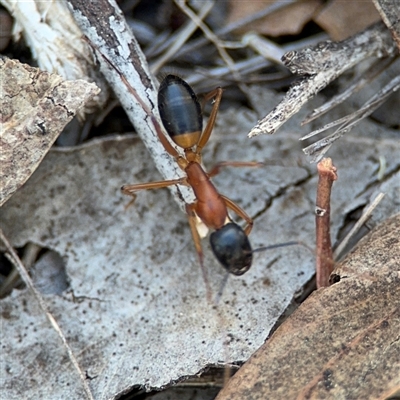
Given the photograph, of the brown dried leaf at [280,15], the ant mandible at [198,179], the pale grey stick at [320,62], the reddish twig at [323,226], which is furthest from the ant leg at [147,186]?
the brown dried leaf at [280,15]

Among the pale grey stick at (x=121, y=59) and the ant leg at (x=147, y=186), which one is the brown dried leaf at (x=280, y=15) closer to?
the pale grey stick at (x=121, y=59)

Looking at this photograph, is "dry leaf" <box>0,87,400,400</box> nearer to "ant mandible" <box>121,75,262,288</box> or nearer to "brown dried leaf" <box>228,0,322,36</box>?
"ant mandible" <box>121,75,262,288</box>

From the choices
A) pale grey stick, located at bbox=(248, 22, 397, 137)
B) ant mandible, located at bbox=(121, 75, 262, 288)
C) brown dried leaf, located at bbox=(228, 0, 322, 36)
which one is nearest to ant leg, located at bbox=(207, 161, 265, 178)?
ant mandible, located at bbox=(121, 75, 262, 288)

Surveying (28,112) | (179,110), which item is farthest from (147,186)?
→ (28,112)

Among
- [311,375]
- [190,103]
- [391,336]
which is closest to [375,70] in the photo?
[190,103]

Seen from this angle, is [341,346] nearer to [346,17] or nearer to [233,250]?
[233,250]

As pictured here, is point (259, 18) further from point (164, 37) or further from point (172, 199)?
point (172, 199)
